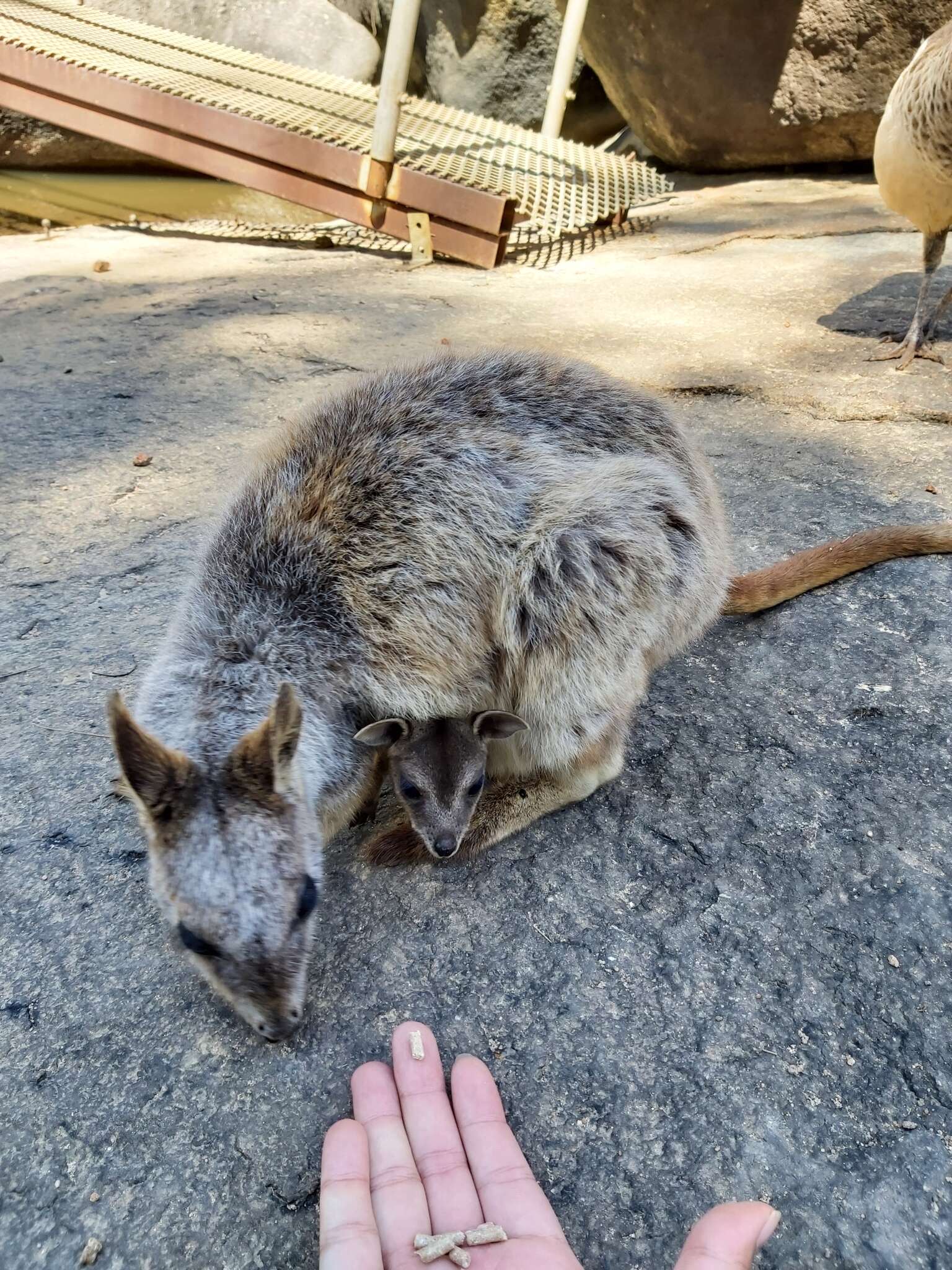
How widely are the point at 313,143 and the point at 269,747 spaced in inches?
246

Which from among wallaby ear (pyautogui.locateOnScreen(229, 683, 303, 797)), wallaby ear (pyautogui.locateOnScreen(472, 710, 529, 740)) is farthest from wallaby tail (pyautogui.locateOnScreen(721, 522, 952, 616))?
wallaby ear (pyautogui.locateOnScreen(229, 683, 303, 797))

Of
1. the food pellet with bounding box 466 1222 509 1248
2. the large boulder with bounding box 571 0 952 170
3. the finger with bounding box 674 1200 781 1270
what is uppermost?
the large boulder with bounding box 571 0 952 170

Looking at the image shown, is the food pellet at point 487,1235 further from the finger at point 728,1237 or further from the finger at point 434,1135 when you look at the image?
the finger at point 728,1237

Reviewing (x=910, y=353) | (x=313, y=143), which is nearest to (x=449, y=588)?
(x=910, y=353)

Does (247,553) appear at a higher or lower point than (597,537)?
lower

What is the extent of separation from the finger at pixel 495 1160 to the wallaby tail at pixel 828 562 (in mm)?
1640

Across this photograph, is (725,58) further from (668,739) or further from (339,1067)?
(339,1067)

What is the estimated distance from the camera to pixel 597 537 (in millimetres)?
2195

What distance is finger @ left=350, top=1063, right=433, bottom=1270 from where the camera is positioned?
1479mm

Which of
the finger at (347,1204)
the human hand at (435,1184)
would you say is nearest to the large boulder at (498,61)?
the human hand at (435,1184)

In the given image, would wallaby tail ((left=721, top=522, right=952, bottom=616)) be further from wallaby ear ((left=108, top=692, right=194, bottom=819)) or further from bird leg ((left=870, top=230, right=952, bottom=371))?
bird leg ((left=870, top=230, right=952, bottom=371))

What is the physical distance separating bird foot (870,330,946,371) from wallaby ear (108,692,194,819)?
4.37 metres

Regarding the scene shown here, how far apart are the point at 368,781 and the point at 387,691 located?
27cm

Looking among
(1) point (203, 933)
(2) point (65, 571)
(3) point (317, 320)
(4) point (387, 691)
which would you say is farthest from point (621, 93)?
(1) point (203, 933)
